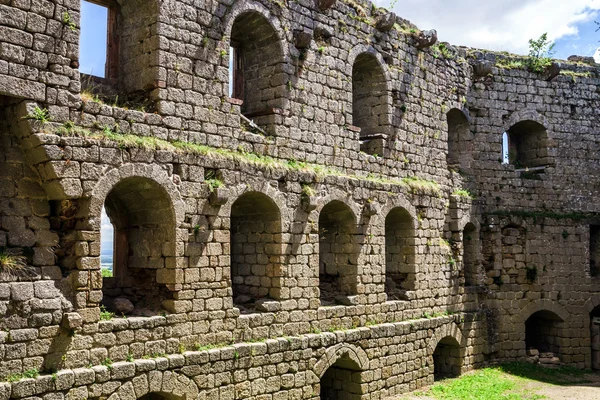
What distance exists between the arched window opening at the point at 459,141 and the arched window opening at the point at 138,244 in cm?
1054

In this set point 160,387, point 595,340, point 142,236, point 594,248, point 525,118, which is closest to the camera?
point 160,387

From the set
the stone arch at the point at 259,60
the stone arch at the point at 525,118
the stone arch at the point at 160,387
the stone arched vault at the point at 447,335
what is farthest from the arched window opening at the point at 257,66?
the stone arch at the point at 525,118

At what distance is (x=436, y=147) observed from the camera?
17266 mm

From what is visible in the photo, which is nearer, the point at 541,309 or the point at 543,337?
the point at 541,309

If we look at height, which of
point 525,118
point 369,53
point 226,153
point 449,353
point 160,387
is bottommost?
point 449,353

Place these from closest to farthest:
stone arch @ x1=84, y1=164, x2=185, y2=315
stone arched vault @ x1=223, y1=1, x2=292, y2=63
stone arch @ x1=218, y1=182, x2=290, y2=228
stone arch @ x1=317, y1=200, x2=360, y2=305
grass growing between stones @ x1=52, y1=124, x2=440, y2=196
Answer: grass growing between stones @ x1=52, y1=124, x2=440, y2=196, stone arch @ x1=84, y1=164, x2=185, y2=315, stone arch @ x1=218, y1=182, x2=290, y2=228, stone arched vault @ x1=223, y1=1, x2=292, y2=63, stone arch @ x1=317, y1=200, x2=360, y2=305

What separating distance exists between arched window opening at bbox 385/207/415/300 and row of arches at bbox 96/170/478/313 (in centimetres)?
2

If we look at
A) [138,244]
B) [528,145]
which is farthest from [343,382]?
[528,145]

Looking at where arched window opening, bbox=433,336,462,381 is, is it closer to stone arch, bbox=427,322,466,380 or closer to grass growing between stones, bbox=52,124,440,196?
stone arch, bbox=427,322,466,380

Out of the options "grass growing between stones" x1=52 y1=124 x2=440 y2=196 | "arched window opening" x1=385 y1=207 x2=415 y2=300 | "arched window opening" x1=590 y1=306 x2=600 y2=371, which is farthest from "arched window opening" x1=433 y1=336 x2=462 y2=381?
"arched window opening" x1=590 y1=306 x2=600 y2=371

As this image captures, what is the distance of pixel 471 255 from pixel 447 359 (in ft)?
10.0

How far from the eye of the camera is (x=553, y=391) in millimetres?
15609

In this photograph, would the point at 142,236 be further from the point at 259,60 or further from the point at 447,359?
the point at 447,359

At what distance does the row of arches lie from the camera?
10844mm
